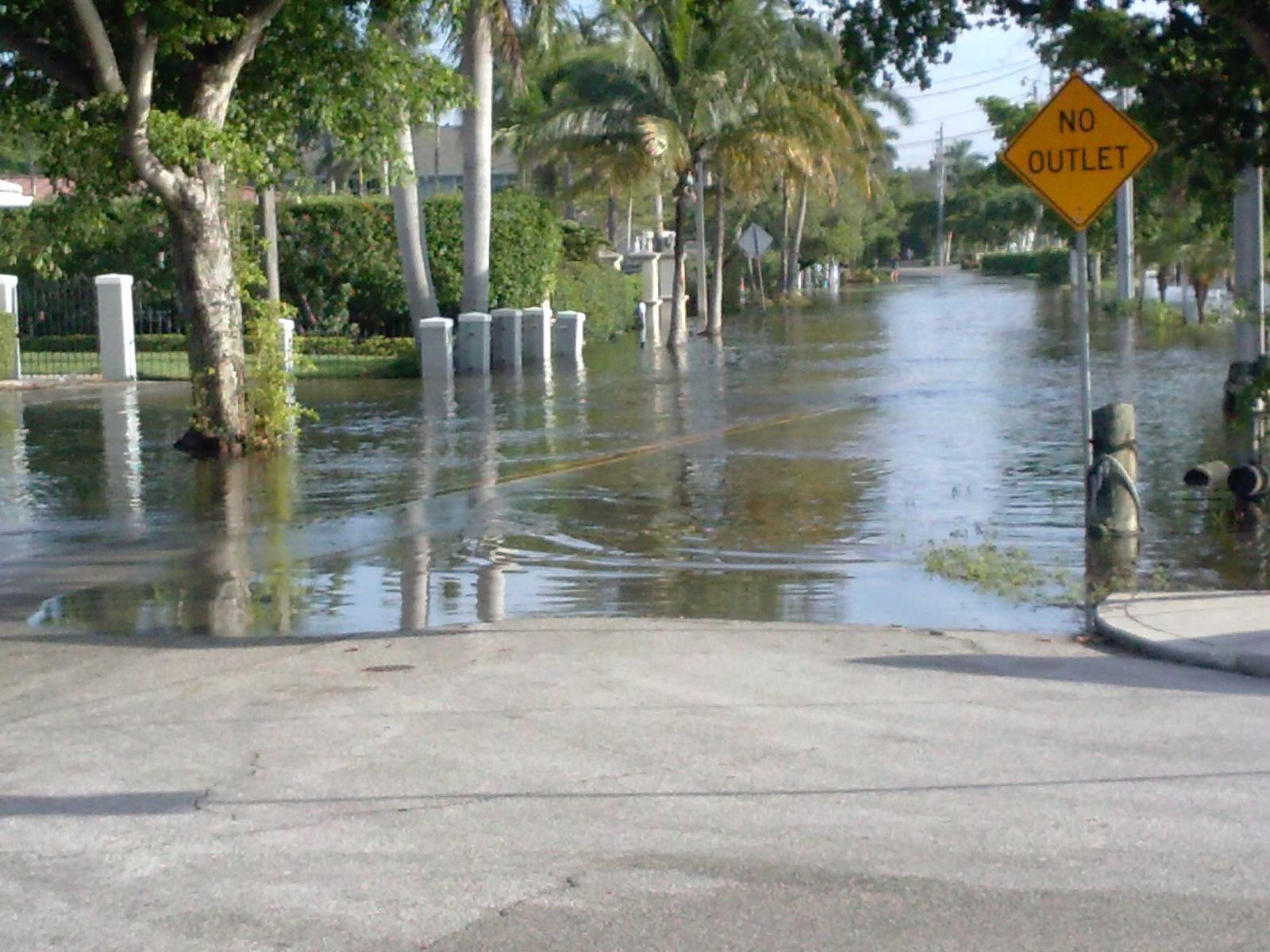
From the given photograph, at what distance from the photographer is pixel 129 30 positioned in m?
16.3

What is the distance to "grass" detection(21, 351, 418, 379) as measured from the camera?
29000 mm

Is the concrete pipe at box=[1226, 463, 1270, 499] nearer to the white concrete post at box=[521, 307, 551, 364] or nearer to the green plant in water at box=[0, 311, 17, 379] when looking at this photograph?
the white concrete post at box=[521, 307, 551, 364]

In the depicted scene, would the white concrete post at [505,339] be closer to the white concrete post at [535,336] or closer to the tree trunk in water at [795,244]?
the white concrete post at [535,336]

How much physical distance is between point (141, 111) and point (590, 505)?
552 cm

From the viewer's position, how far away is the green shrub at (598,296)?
131 ft

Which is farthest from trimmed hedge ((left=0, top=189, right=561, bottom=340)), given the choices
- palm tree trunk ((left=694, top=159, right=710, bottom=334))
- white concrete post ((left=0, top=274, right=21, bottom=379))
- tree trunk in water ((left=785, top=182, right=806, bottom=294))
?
tree trunk in water ((left=785, top=182, right=806, bottom=294))

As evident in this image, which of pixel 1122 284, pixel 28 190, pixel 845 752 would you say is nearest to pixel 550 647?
pixel 845 752

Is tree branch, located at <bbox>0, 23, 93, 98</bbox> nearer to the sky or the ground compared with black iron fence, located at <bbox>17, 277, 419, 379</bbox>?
nearer to the sky

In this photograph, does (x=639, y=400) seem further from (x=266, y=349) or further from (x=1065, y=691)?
(x=1065, y=691)

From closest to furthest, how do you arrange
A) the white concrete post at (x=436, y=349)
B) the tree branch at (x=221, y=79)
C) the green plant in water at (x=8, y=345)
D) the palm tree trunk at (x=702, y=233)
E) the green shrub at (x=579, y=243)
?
the tree branch at (x=221, y=79) → the green plant in water at (x=8, y=345) → the white concrete post at (x=436, y=349) → the palm tree trunk at (x=702, y=233) → the green shrub at (x=579, y=243)

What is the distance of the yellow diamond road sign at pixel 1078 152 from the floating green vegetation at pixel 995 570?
228 cm

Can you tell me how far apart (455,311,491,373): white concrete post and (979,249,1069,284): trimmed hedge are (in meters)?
62.7

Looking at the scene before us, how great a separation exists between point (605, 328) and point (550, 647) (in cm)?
3397

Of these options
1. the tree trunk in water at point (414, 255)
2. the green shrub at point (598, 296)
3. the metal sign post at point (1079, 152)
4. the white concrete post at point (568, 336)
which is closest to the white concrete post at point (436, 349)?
the tree trunk in water at point (414, 255)
